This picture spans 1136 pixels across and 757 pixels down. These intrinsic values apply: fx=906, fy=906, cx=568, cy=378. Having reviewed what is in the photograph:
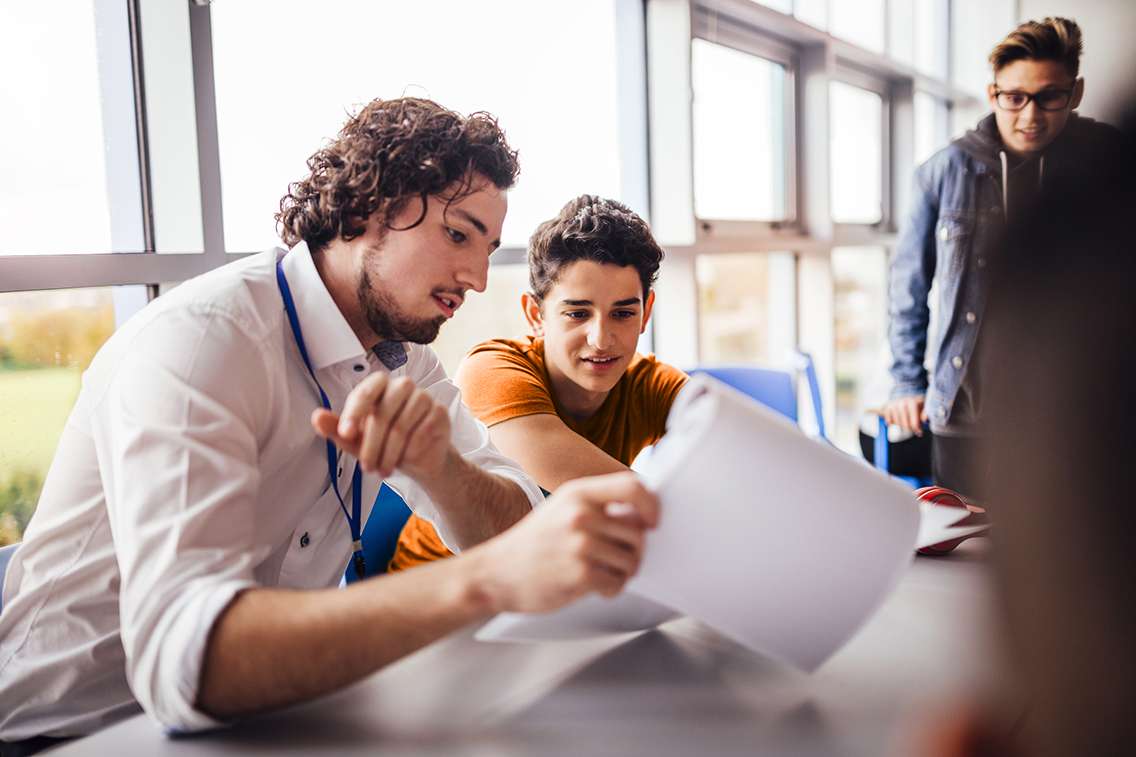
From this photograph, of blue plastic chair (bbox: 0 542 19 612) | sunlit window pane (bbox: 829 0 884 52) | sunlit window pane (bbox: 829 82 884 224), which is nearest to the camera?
blue plastic chair (bbox: 0 542 19 612)

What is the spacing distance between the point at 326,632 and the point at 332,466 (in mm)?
479

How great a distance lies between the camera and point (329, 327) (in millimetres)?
1235

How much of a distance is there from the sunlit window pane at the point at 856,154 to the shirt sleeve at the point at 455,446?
4055 millimetres

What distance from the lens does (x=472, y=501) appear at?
1289mm

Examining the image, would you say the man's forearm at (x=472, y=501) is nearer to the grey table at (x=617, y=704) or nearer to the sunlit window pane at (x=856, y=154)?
the grey table at (x=617, y=704)

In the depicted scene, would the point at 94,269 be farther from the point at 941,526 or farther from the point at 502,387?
the point at 941,526

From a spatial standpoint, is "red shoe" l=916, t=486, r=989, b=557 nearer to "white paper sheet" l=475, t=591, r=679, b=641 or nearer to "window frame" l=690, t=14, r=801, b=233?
"white paper sheet" l=475, t=591, r=679, b=641

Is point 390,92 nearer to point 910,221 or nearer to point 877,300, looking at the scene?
point 910,221

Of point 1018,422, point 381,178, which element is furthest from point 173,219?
point 1018,422

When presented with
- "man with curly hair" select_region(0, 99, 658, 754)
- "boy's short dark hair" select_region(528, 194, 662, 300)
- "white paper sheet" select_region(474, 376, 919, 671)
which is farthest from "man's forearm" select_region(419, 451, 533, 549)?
"boy's short dark hair" select_region(528, 194, 662, 300)

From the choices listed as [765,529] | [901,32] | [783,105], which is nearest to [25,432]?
[765,529]

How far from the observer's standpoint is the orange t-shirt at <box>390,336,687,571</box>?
1692 millimetres

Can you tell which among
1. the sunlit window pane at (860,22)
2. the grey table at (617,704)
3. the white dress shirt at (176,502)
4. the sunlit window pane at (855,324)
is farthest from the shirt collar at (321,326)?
the sunlit window pane at (855,324)

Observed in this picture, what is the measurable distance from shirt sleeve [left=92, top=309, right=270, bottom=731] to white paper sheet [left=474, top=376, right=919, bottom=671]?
0.42 m
